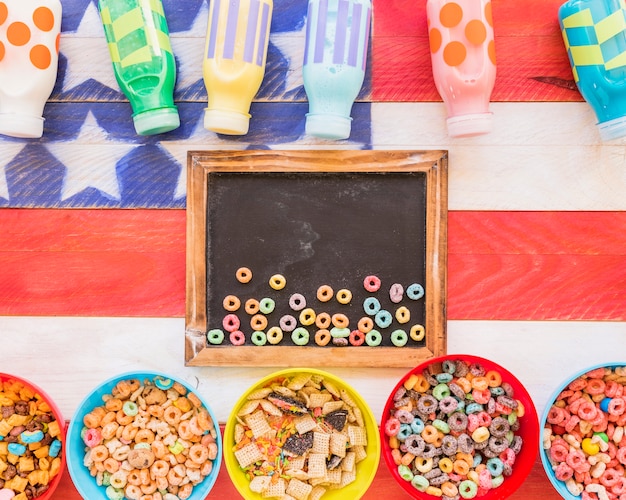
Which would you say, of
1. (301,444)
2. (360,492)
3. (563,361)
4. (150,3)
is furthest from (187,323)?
(563,361)

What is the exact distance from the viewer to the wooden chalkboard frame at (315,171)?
1.06m

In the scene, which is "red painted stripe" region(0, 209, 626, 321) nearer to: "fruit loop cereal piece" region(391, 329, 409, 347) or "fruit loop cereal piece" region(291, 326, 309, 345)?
"fruit loop cereal piece" region(391, 329, 409, 347)

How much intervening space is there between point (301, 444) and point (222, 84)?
0.59 m

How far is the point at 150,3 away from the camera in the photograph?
101 cm

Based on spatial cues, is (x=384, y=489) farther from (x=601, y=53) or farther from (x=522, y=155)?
(x=601, y=53)

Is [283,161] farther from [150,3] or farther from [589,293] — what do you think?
[589,293]

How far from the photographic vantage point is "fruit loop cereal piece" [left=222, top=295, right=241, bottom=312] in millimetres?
1069

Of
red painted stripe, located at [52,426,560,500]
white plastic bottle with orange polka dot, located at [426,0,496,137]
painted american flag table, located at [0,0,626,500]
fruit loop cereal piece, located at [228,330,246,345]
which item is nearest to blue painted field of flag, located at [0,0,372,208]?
painted american flag table, located at [0,0,626,500]

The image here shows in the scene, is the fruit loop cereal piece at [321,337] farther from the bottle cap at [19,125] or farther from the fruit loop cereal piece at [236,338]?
the bottle cap at [19,125]

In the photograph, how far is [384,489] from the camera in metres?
1.07

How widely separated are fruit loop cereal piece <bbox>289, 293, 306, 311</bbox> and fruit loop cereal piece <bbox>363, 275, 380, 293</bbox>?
0.11 metres

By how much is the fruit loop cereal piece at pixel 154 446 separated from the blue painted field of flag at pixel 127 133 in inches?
13.4

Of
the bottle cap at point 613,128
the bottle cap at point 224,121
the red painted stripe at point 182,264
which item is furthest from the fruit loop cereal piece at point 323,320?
the bottle cap at point 613,128

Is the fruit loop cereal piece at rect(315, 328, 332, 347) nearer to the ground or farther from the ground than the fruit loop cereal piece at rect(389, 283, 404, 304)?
nearer to the ground
